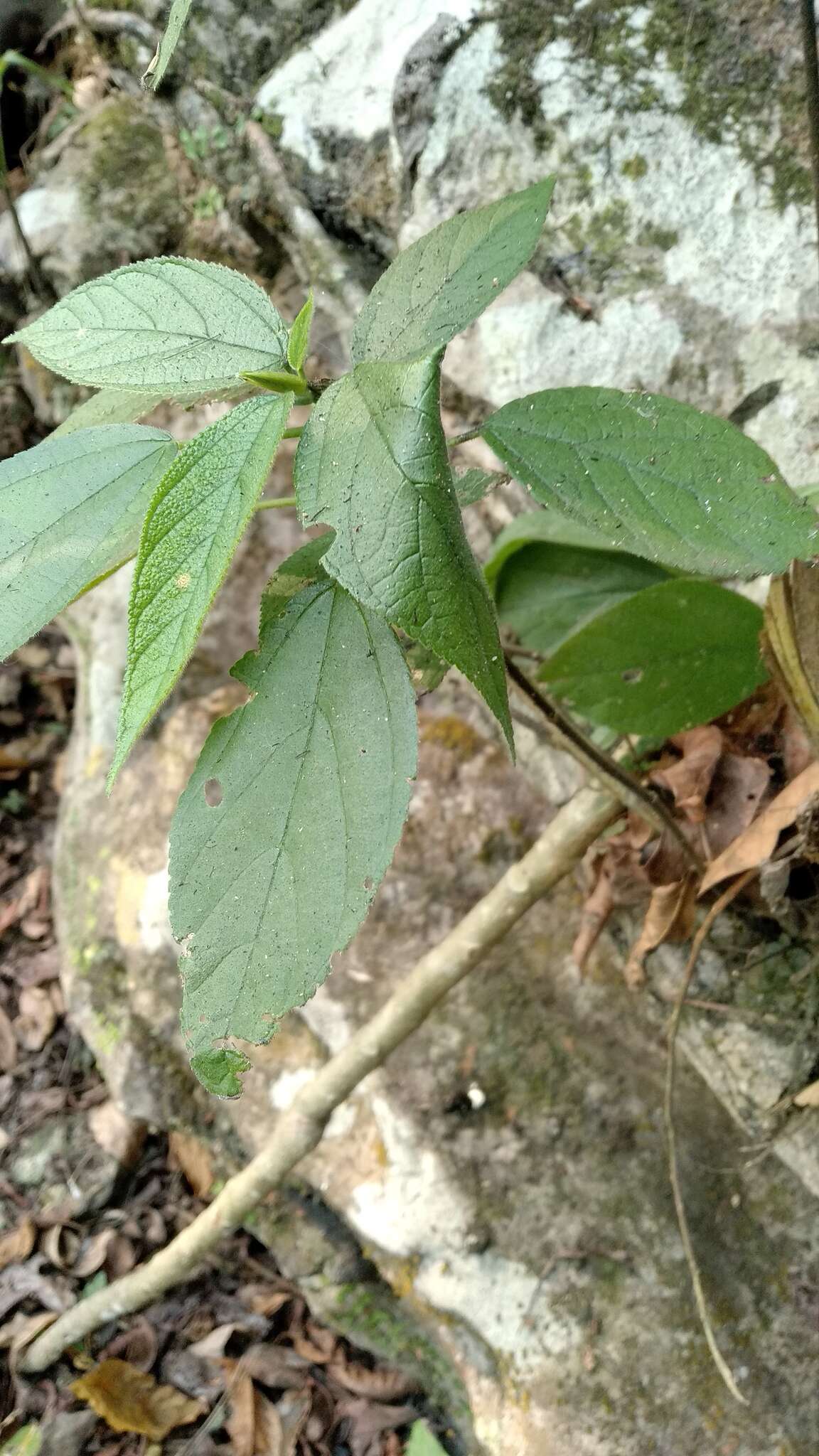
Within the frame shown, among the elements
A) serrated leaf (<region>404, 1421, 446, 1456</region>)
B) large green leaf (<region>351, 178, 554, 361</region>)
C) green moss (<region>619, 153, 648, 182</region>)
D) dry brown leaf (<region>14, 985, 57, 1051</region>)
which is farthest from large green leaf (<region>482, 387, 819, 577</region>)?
dry brown leaf (<region>14, 985, 57, 1051</region>)

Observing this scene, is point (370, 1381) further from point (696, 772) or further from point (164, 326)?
point (164, 326)

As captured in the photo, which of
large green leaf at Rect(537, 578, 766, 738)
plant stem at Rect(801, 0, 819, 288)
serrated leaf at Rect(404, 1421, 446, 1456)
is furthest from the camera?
serrated leaf at Rect(404, 1421, 446, 1456)

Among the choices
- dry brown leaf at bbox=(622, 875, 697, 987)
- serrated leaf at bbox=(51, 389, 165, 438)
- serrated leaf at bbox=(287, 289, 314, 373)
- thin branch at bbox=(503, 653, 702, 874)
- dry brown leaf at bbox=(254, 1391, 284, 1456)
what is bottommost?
dry brown leaf at bbox=(254, 1391, 284, 1456)

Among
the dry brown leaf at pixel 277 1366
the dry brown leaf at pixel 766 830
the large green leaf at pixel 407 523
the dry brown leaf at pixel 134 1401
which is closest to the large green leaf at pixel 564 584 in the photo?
the dry brown leaf at pixel 766 830

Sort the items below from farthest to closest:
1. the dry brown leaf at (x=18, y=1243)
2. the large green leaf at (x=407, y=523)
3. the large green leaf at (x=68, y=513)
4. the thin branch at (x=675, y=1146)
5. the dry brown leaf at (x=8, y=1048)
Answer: the dry brown leaf at (x=8, y=1048), the dry brown leaf at (x=18, y=1243), the thin branch at (x=675, y=1146), the large green leaf at (x=68, y=513), the large green leaf at (x=407, y=523)

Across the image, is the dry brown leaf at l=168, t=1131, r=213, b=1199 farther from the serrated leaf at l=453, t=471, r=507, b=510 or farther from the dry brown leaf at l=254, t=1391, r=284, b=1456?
the serrated leaf at l=453, t=471, r=507, b=510

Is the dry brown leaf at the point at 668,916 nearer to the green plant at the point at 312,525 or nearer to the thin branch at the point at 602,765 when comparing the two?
the thin branch at the point at 602,765
